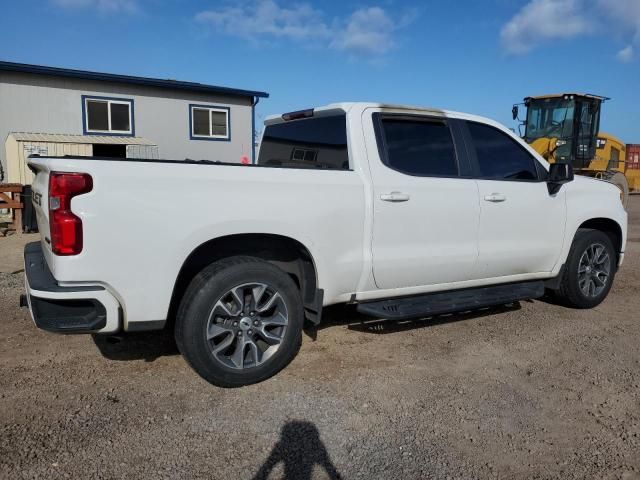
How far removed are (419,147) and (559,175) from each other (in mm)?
1458

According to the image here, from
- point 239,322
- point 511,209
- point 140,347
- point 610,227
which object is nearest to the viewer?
point 239,322

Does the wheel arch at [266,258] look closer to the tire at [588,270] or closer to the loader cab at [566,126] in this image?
the tire at [588,270]

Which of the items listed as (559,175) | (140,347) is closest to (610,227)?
(559,175)

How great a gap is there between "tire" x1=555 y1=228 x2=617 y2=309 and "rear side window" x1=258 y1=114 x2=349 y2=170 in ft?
9.01

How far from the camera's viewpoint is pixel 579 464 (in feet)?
9.23

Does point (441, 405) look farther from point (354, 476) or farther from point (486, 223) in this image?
point (486, 223)

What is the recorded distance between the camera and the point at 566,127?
15.6 metres

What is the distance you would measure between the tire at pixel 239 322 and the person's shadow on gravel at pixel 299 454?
24.2 inches

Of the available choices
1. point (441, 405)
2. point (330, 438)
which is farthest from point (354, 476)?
point (441, 405)

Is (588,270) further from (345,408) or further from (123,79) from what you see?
(123,79)

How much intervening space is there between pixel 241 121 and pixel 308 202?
16.6 m

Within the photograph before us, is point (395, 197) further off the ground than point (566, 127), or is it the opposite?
point (566, 127)

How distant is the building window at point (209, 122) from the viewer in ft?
61.2

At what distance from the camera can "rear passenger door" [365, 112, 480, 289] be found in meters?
4.07
